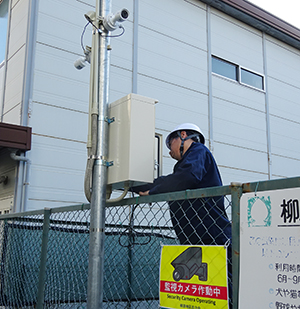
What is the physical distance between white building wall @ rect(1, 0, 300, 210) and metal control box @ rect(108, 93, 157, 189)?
5.43 m

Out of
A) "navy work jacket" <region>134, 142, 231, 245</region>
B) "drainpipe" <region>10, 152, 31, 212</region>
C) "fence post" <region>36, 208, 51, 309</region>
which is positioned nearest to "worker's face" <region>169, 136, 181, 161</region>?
"navy work jacket" <region>134, 142, 231, 245</region>

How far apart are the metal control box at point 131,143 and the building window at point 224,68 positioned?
31.3 feet

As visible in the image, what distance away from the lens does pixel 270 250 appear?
1.69 m

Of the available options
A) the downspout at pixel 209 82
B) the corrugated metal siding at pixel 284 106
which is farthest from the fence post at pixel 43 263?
the corrugated metal siding at pixel 284 106

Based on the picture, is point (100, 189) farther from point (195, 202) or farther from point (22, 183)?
point (22, 183)

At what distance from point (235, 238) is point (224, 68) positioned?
11021 millimetres

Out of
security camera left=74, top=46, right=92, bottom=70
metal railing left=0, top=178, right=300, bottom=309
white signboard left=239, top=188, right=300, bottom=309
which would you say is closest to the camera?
white signboard left=239, top=188, right=300, bottom=309

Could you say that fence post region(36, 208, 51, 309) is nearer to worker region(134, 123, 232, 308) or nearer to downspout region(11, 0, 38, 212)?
worker region(134, 123, 232, 308)

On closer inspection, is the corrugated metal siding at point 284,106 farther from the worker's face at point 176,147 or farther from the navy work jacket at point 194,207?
the navy work jacket at point 194,207

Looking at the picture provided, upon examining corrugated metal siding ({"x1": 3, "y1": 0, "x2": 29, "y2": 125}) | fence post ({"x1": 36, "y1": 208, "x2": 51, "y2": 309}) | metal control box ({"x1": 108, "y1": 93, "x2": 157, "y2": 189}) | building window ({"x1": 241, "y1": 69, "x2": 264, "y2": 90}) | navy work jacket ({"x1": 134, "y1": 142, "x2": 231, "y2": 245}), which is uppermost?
building window ({"x1": 241, "y1": 69, "x2": 264, "y2": 90})

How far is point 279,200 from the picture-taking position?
5.59ft

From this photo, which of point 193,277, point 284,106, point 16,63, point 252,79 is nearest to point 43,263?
point 193,277

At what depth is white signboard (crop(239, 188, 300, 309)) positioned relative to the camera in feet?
5.28

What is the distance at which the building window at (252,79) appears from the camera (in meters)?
12.8
